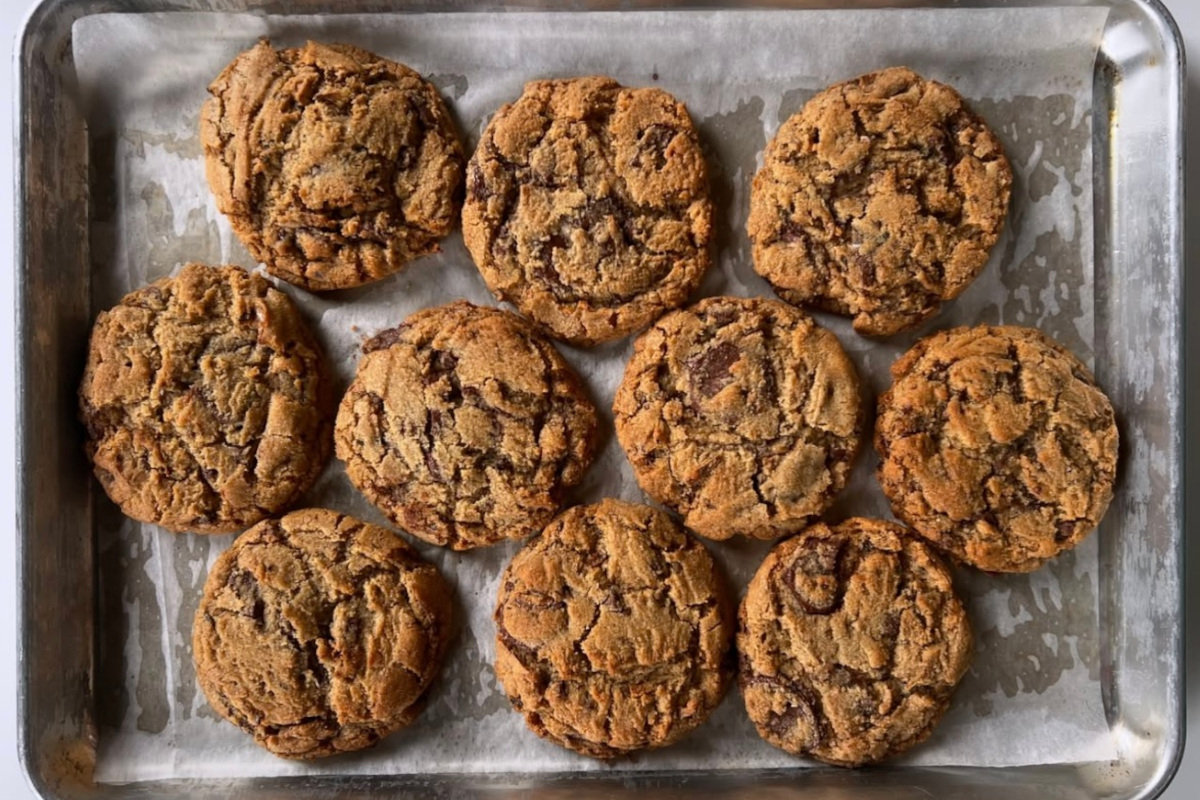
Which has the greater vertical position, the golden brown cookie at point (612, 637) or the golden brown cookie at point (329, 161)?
the golden brown cookie at point (329, 161)

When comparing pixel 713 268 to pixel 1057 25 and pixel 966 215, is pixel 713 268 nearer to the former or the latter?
pixel 966 215

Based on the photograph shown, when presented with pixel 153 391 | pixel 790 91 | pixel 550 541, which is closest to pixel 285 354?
pixel 153 391

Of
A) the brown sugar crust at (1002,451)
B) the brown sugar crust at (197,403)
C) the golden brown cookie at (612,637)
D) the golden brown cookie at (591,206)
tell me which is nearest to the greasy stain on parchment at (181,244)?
the brown sugar crust at (197,403)

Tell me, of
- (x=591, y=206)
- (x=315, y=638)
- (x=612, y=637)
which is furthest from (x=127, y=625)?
(x=591, y=206)

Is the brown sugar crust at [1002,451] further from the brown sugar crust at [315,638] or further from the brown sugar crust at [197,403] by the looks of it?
the brown sugar crust at [197,403]

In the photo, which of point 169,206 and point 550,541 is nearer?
point 550,541

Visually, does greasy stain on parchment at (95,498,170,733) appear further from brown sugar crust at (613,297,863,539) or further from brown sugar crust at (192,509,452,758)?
brown sugar crust at (613,297,863,539)
